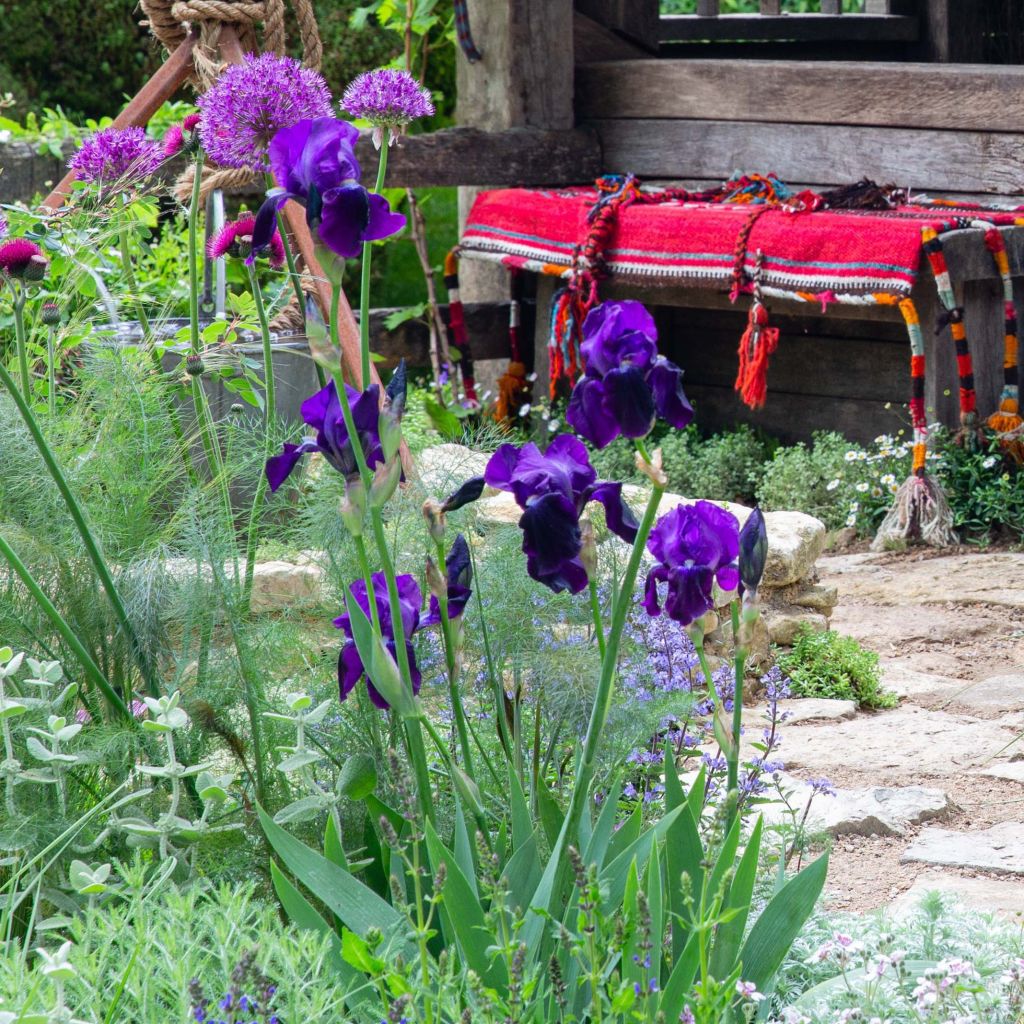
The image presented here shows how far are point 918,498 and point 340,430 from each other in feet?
13.1

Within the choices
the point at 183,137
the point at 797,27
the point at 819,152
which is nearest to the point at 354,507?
the point at 183,137

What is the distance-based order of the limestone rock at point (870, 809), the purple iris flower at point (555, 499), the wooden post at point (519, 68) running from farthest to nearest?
the wooden post at point (519, 68), the limestone rock at point (870, 809), the purple iris flower at point (555, 499)

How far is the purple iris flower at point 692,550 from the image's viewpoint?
1.43m

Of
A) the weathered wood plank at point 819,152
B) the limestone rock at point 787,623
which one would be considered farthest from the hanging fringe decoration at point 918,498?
the limestone rock at point 787,623

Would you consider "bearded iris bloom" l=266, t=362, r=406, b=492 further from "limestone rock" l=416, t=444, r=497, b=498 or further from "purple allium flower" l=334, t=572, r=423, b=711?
"limestone rock" l=416, t=444, r=497, b=498

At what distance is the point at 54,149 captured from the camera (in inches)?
185

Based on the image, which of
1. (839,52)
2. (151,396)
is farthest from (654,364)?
(839,52)

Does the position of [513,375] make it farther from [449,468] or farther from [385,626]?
[385,626]

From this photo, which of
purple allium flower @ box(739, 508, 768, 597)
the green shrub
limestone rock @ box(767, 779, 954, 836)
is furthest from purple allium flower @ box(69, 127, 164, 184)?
the green shrub

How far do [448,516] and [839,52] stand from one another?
6.15 meters

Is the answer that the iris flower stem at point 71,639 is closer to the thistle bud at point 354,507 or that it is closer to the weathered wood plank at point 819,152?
the thistle bud at point 354,507

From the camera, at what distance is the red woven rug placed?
493 cm

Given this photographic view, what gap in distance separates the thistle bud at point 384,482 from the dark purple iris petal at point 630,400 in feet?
0.66

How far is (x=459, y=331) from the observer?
6.14 m
